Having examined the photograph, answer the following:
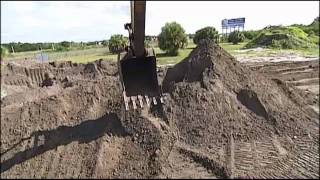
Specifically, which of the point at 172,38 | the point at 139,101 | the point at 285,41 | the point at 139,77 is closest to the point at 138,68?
the point at 139,77

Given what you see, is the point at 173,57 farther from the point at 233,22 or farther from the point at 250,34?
the point at 233,22

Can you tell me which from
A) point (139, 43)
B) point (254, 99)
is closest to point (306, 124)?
point (254, 99)

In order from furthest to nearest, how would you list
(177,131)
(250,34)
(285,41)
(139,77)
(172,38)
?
(250,34) → (285,41) → (172,38) → (177,131) → (139,77)

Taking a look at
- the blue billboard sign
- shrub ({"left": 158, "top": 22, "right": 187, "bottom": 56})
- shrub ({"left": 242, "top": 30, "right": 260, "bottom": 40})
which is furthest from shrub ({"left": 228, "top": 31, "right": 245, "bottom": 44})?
shrub ({"left": 158, "top": 22, "right": 187, "bottom": 56})

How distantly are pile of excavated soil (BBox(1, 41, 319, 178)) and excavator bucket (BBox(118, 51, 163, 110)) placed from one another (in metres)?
0.98

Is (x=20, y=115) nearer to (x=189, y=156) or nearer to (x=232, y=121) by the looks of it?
(x=189, y=156)

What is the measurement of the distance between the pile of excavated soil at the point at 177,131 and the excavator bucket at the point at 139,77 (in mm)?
984

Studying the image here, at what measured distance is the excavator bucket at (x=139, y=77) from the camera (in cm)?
848

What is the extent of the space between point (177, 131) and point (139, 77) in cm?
190

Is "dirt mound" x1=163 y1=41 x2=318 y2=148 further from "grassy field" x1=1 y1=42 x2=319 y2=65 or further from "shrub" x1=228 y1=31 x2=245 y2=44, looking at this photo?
"shrub" x1=228 y1=31 x2=245 y2=44

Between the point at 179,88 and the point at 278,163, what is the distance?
3.67 metres

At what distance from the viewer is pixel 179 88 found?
10.9m

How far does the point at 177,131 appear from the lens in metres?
9.73

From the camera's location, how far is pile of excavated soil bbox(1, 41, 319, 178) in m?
8.40
